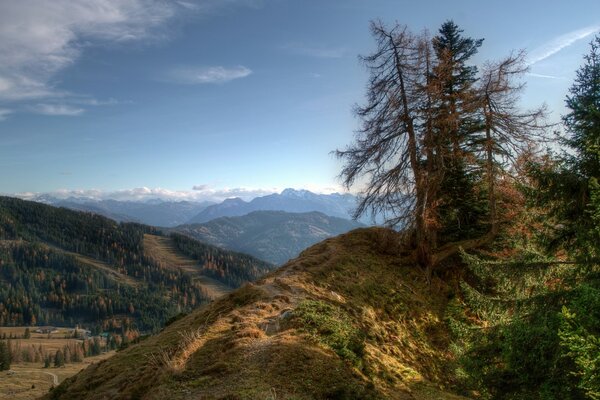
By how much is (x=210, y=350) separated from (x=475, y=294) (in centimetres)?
954

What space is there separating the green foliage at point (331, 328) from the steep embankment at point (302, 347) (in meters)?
0.03

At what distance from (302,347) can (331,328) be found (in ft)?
5.06

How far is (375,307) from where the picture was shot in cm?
1586

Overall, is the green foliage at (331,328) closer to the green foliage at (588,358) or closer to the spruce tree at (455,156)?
the green foliage at (588,358)

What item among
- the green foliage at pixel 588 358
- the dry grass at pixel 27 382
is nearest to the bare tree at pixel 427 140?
the green foliage at pixel 588 358

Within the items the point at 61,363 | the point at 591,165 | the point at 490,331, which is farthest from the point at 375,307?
the point at 61,363

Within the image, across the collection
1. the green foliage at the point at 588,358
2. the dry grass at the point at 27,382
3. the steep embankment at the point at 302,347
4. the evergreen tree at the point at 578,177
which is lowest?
the dry grass at the point at 27,382

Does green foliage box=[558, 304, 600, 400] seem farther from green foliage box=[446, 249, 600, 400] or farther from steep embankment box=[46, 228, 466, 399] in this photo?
steep embankment box=[46, 228, 466, 399]

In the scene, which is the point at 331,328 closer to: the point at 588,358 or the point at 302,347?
the point at 302,347

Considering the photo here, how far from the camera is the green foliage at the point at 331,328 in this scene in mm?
10906

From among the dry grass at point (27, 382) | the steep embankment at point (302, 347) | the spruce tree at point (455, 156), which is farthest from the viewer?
the dry grass at point (27, 382)

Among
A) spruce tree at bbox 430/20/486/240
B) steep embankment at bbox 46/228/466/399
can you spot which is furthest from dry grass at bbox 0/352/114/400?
spruce tree at bbox 430/20/486/240

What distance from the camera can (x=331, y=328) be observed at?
1171 centimetres

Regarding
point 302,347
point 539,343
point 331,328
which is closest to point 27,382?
point 331,328
